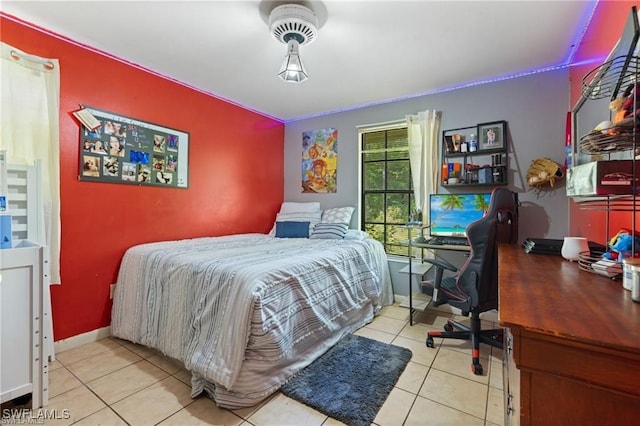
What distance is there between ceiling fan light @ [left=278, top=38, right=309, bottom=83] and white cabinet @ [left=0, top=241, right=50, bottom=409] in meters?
1.88

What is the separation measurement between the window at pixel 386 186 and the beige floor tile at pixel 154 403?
8.38 feet

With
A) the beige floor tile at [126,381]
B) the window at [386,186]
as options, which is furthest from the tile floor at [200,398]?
the window at [386,186]

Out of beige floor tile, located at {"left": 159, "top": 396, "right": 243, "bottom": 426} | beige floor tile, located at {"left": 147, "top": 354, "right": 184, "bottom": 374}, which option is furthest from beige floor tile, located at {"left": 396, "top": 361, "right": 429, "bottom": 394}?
beige floor tile, located at {"left": 147, "top": 354, "right": 184, "bottom": 374}

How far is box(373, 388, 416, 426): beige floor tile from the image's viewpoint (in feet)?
4.83

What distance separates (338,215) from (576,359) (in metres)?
2.97

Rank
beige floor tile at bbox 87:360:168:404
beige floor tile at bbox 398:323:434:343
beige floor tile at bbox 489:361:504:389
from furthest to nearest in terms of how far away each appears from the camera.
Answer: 1. beige floor tile at bbox 398:323:434:343
2. beige floor tile at bbox 489:361:504:389
3. beige floor tile at bbox 87:360:168:404

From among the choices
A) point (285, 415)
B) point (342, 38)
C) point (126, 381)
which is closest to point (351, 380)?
point (285, 415)

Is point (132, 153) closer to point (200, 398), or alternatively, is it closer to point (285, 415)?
point (200, 398)

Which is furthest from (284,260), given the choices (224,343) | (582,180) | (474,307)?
(582,180)

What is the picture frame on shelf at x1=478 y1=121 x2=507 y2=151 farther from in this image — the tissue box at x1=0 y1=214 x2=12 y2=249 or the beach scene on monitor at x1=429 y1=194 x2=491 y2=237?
the tissue box at x1=0 y1=214 x2=12 y2=249

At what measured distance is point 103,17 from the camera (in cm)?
191

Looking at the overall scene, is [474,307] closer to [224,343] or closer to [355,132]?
[224,343]

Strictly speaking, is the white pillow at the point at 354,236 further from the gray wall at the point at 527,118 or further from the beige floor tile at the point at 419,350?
the beige floor tile at the point at 419,350

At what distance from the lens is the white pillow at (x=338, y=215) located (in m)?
3.47
